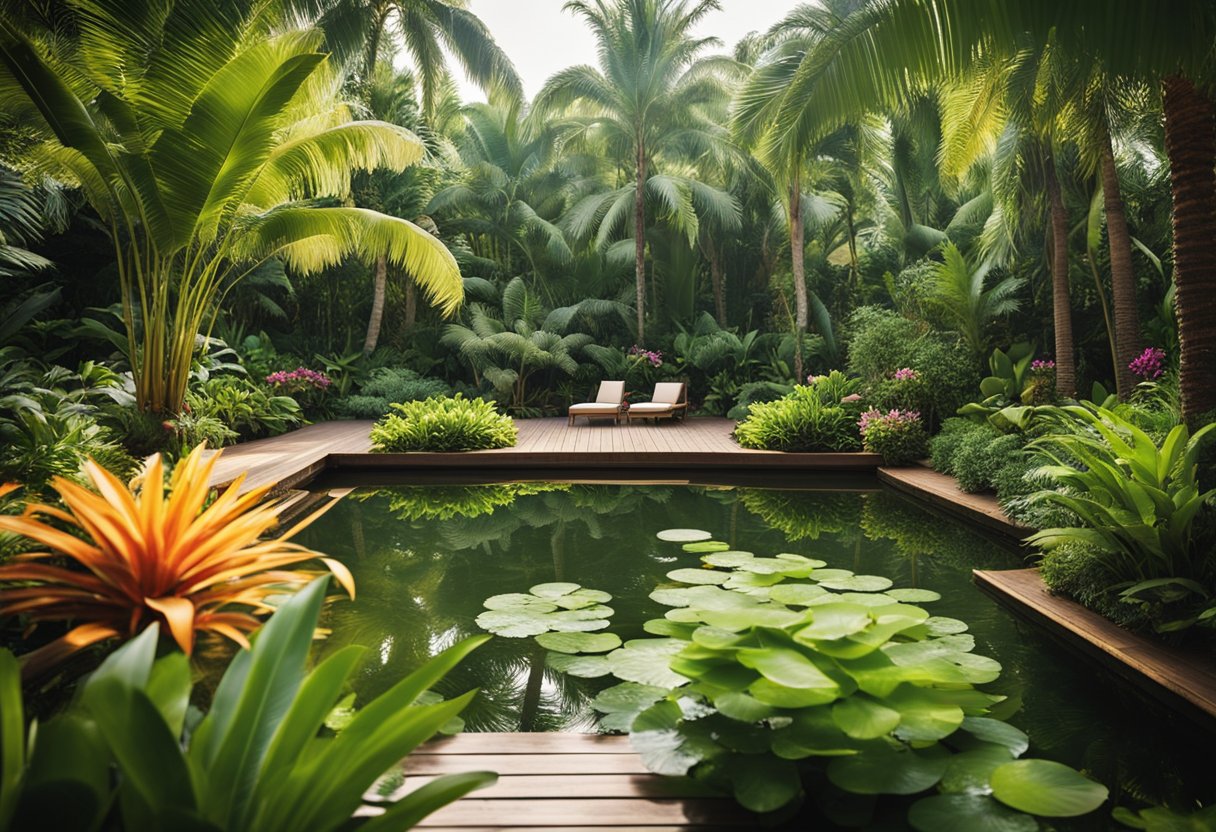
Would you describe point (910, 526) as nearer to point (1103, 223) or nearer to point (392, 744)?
point (392, 744)

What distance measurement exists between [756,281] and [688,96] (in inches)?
174

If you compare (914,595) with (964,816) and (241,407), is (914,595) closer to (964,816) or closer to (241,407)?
(964,816)

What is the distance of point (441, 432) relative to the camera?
27.4ft

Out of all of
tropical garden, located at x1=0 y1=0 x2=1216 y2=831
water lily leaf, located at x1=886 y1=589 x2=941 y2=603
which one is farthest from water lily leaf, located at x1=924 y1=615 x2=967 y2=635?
water lily leaf, located at x1=886 y1=589 x2=941 y2=603

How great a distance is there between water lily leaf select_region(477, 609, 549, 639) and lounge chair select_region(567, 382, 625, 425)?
24.2 ft

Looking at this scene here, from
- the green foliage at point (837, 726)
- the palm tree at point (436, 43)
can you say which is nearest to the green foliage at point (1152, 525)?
the green foliage at point (837, 726)

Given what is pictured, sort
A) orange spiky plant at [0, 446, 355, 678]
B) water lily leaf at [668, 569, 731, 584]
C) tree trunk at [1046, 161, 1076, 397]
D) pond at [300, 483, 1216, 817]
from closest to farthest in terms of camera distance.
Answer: orange spiky plant at [0, 446, 355, 678], pond at [300, 483, 1216, 817], water lily leaf at [668, 569, 731, 584], tree trunk at [1046, 161, 1076, 397]

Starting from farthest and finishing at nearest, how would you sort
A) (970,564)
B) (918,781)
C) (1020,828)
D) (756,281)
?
(756,281) < (970,564) < (918,781) < (1020,828)

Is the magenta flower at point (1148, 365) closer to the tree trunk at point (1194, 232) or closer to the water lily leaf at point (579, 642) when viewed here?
the tree trunk at point (1194, 232)

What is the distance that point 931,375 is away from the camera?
8.13 m

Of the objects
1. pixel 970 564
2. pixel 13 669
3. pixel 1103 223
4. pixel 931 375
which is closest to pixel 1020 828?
pixel 13 669

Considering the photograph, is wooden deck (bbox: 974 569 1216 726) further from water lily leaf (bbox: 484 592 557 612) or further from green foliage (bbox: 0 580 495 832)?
green foliage (bbox: 0 580 495 832)

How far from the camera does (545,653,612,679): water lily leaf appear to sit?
8.67ft

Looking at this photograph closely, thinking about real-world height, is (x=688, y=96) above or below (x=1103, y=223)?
above
